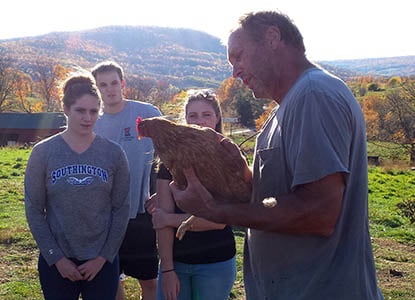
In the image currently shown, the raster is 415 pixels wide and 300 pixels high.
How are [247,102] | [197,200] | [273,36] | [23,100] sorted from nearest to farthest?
[273,36], [197,200], [247,102], [23,100]

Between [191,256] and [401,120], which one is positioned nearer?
[191,256]

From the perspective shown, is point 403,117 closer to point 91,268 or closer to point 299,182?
point 91,268

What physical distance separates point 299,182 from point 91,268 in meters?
2.44

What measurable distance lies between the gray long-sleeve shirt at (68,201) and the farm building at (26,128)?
50.0 meters

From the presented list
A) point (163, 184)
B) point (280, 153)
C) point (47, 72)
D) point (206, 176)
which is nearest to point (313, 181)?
point (280, 153)

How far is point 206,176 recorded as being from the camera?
269 cm

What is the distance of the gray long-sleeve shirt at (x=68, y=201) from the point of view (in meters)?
3.64

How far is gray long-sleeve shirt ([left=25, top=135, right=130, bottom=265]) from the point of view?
3639 mm

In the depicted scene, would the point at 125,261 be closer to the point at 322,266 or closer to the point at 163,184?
the point at 163,184

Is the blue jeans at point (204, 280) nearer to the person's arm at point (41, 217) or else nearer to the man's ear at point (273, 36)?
the person's arm at point (41, 217)

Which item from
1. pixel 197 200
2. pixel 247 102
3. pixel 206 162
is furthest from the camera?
pixel 247 102

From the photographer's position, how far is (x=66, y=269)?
11.7 feet

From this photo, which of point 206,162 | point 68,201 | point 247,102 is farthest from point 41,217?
point 247,102

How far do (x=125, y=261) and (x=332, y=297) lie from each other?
10.5 ft
